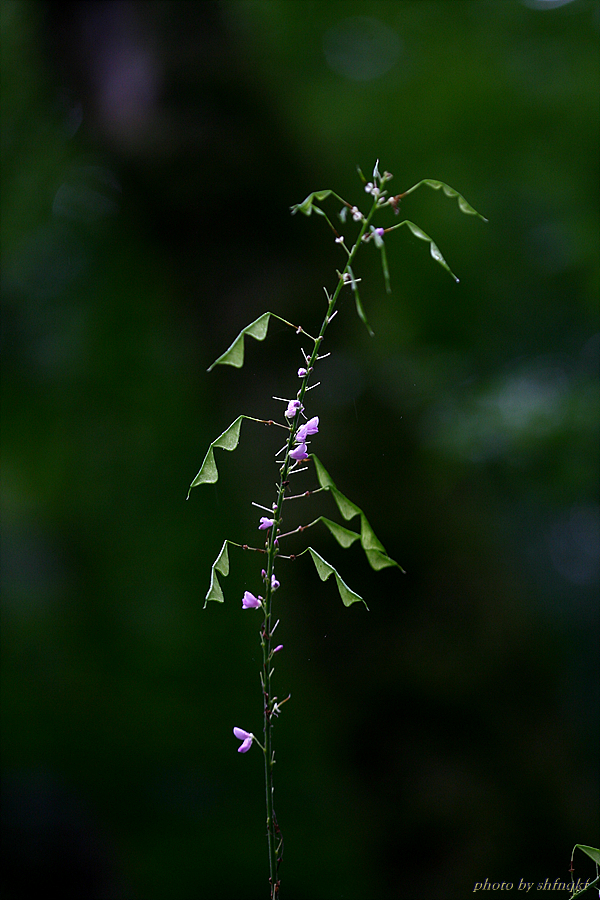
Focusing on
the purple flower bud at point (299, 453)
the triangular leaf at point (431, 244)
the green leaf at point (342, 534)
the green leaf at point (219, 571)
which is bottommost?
the green leaf at point (219, 571)

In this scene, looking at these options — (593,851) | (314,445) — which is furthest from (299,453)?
(314,445)

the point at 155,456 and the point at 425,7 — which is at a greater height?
the point at 425,7

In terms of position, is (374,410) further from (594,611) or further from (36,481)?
(36,481)

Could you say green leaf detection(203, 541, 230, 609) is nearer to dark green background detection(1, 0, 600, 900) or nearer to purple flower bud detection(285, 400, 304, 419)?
purple flower bud detection(285, 400, 304, 419)

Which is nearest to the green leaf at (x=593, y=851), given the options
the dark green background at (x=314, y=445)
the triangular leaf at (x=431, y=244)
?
the triangular leaf at (x=431, y=244)

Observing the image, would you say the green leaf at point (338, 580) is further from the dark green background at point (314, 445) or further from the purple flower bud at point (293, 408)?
the dark green background at point (314, 445)

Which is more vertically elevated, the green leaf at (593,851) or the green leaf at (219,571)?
the green leaf at (219,571)

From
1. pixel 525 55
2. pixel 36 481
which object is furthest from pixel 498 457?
pixel 36 481

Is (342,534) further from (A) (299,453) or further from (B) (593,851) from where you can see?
(B) (593,851)
